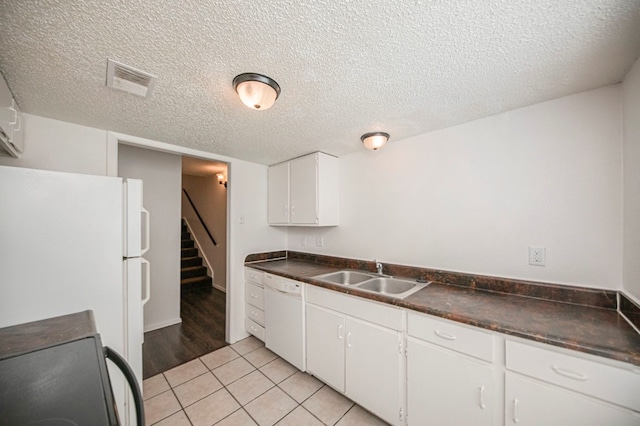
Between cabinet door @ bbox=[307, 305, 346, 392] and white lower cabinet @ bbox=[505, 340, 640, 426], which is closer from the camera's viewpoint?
white lower cabinet @ bbox=[505, 340, 640, 426]

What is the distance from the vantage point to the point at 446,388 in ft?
4.16

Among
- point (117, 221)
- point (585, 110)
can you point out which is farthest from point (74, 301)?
point (585, 110)

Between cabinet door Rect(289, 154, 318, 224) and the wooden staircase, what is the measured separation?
304 centimetres

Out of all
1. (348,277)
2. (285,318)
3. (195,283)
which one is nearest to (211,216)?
(195,283)

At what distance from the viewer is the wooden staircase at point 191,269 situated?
4.44m

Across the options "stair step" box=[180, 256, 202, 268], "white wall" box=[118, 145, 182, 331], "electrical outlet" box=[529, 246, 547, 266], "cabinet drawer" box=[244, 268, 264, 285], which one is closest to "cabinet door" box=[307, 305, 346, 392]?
"cabinet drawer" box=[244, 268, 264, 285]

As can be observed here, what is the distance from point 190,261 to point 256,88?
4.67m

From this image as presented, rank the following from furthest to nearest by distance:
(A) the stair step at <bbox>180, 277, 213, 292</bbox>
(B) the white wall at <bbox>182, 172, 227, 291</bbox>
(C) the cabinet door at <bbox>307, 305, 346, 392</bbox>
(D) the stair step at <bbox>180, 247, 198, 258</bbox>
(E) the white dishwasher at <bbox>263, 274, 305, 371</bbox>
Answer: (D) the stair step at <bbox>180, 247, 198, 258</bbox> → (B) the white wall at <bbox>182, 172, 227, 291</bbox> → (A) the stair step at <bbox>180, 277, 213, 292</bbox> → (E) the white dishwasher at <bbox>263, 274, 305, 371</bbox> → (C) the cabinet door at <bbox>307, 305, 346, 392</bbox>

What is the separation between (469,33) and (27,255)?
2224mm

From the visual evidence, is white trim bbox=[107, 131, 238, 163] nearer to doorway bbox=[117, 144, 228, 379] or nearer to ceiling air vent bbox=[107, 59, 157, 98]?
doorway bbox=[117, 144, 228, 379]

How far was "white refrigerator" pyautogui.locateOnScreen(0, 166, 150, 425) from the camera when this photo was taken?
1.07 meters

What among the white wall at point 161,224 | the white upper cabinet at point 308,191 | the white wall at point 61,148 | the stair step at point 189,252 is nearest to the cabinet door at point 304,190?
the white upper cabinet at point 308,191

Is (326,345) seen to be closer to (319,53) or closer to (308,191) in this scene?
(308,191)

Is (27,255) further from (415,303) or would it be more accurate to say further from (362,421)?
(362,421)
